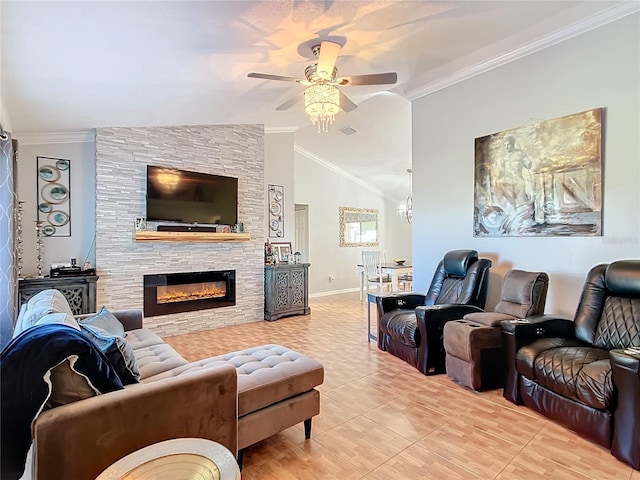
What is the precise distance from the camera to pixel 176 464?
1119 millimetres

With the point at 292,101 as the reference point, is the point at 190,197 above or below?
below

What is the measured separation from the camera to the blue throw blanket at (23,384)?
1230 mm

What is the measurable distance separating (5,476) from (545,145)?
425cm

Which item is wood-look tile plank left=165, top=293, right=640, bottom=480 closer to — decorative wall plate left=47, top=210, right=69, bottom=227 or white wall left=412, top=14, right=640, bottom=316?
white wall left=412, top=14, right=640, bottom=316

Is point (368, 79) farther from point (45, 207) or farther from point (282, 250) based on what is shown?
point (45, 207)

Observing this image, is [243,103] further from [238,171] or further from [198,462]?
[198,462]

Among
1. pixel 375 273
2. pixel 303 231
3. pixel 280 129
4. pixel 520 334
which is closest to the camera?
pixel 520 334

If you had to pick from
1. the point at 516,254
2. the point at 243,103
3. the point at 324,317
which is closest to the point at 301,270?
the point at 324,317

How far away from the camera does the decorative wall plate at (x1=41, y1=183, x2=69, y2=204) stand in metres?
4.09

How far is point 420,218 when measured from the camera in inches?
182

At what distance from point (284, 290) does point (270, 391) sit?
144 inches

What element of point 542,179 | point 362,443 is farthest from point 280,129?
point 362,443

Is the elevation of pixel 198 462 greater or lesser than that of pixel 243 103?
lesser

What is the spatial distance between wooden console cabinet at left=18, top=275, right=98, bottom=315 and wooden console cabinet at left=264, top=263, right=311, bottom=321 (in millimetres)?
2346
